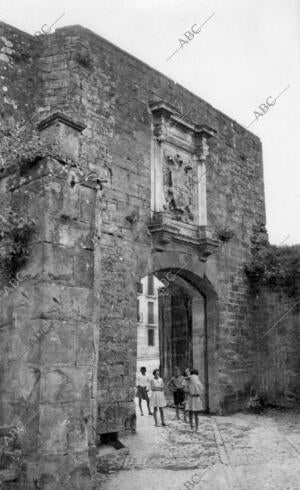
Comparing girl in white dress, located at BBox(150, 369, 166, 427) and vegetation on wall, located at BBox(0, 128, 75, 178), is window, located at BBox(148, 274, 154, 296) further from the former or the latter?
vegetation on wall, located at BBox(0, 128, 75, 178)

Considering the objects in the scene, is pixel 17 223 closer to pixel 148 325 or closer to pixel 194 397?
pixel 194 397

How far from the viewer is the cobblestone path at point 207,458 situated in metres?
5.56

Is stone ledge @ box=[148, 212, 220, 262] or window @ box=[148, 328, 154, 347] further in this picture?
window @ box=[148, 328, 154, 347]

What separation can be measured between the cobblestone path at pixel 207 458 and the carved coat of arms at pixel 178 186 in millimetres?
3895

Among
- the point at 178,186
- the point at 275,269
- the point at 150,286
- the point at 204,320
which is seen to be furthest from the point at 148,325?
the point at 178,186

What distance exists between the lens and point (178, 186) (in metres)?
9.92

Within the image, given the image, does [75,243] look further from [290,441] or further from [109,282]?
[290,441]

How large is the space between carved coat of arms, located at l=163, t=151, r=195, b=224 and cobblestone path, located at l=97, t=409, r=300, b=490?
3.89m

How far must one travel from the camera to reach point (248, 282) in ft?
38.7

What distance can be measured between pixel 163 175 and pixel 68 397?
624 cm

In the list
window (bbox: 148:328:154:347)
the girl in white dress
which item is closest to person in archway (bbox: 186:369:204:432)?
the girl in white dress

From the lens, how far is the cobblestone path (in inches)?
219

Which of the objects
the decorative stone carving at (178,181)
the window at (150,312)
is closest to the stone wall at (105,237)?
the decorative stone carving at (178,181)

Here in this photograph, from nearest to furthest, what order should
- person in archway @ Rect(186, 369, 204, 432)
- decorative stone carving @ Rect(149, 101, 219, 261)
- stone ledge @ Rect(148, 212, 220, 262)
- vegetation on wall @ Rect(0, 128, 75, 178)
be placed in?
vegetation on wall @ Rect(0, 128, 75, 178), person in archway @ Rect(186, 369, 204, 432), stone ledge @ Rect(148, 212, 220, 262), decorative stone carving @ Rect(149, 101, 219, 261)
